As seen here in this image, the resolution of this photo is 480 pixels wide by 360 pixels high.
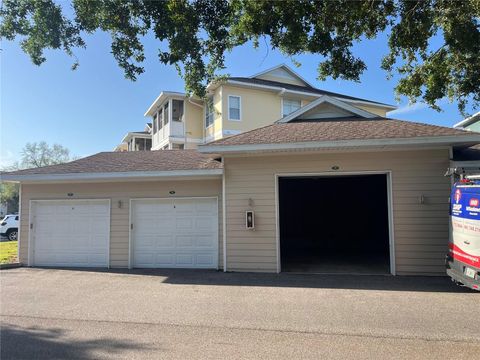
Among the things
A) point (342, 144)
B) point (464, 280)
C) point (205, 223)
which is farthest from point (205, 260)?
point (464, 280)

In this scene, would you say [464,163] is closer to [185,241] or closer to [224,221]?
[224,221]

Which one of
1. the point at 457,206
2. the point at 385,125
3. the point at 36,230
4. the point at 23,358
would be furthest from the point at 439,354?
the point at 36,230

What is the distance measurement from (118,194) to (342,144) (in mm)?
6986

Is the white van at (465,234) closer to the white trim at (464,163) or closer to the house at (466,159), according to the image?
the house at (466,159)

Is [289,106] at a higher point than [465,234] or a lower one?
higher

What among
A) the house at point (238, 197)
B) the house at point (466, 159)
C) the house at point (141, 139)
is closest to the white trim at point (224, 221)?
the house at point (238, 197)

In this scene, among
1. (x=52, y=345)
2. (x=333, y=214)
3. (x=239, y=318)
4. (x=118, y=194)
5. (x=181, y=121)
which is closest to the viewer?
(x=52, y=345)

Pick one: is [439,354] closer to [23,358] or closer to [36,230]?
[23,358]

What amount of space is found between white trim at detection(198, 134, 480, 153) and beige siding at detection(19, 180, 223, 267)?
1.55 metres

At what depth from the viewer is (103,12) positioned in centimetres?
704

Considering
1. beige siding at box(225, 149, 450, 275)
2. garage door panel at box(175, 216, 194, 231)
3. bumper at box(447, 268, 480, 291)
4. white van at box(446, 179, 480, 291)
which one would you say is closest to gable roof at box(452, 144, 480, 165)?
beige siding at box(225, 149, 450, 275)

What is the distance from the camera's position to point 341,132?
10289mm

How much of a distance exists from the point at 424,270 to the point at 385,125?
4.29m

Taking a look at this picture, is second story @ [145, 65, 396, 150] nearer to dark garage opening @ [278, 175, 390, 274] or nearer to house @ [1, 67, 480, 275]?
dark garage opening @ [278, 175, 390, 274]
